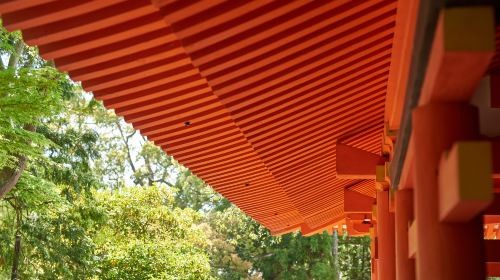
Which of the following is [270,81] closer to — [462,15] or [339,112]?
[339,112]

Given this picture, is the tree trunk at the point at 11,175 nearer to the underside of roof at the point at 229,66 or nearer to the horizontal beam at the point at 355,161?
the underside of roof at the point at 229,66

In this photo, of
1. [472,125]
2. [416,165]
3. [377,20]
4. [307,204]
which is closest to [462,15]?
[472,125]

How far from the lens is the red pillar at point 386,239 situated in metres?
5.75

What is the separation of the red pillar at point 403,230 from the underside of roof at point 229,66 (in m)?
0.72

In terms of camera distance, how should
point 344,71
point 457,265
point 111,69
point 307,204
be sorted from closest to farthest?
point 457,265 < point 111,69 < point 344,71 < point 307,204

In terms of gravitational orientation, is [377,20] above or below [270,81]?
above

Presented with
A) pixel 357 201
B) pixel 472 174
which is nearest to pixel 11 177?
pixel 357 201

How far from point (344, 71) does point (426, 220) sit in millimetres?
1950

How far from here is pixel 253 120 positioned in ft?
14.3

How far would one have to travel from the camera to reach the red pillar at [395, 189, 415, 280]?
3.78m

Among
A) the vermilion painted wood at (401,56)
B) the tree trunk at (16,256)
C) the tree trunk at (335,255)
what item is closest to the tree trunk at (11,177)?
the tree trunk at (16,256)

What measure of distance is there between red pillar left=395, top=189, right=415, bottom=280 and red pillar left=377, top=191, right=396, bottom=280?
1.51m

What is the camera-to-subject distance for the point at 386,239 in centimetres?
574

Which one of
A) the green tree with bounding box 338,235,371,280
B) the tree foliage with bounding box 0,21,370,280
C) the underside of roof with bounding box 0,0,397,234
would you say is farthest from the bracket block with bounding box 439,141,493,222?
the green tree with bounding box 338,235,371,280
